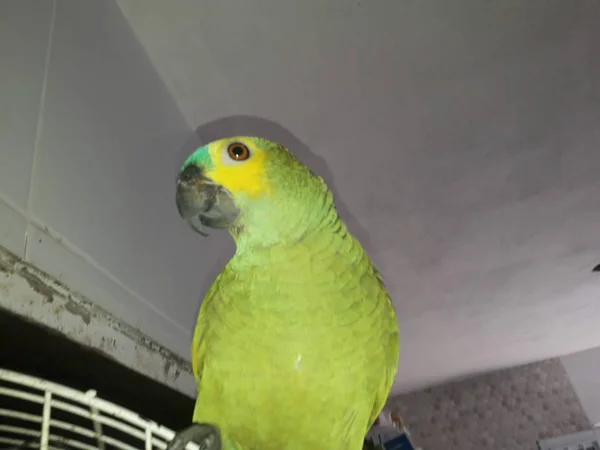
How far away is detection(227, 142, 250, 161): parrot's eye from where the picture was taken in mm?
877

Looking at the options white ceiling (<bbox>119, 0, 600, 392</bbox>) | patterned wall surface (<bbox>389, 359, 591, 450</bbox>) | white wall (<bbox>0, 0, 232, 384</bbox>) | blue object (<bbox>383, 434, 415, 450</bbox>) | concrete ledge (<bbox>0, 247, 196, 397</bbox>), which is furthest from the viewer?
patterned wall surface (<bbox>389, 359, 591, 450</bbox>)

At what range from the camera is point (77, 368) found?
772 mm

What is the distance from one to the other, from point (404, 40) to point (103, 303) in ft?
3.06

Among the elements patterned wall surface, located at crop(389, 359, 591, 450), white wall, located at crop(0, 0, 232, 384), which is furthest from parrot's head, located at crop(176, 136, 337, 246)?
patterned wall surface, located at crop(389, 359, 591, 450)

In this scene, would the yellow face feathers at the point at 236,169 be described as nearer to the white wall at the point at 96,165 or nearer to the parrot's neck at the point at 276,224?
the parrot's neck at the point at 276,224

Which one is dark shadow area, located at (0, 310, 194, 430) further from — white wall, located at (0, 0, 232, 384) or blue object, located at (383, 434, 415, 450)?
blue object, located at (383, 434, 415, 450)

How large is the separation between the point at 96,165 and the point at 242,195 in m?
0.28

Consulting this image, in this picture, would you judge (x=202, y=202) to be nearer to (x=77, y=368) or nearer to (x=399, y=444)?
(x=77, y=368)

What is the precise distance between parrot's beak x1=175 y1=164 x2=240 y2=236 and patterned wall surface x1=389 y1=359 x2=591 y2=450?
3648 mm

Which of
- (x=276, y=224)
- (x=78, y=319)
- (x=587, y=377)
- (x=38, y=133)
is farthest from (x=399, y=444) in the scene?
(x=587, y=377)

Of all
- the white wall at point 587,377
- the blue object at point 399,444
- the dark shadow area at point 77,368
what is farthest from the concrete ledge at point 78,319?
the white wall at point 587,377

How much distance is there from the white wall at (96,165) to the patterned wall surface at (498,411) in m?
3.32

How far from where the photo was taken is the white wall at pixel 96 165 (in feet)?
2.37

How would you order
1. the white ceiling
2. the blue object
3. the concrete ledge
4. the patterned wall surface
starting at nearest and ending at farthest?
1. the concrete ledge
2. the white ceiling
3. the blue object
4. the patterned wall surface
